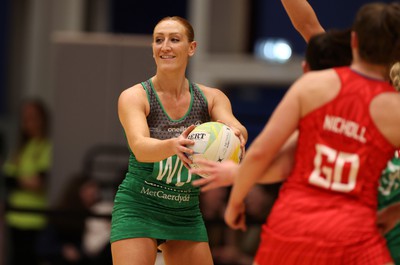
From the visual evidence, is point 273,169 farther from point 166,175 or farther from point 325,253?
point 166,175

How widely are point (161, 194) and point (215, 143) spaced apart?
58 cm

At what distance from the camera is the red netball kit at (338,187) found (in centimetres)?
357

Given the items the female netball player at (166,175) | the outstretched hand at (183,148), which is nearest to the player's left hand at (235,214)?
the outstretched hand at (183,148)

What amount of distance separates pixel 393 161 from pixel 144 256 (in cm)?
141

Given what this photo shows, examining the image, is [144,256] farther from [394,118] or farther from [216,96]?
[394,118]

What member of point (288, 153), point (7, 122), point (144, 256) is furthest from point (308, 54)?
point (7, 122)

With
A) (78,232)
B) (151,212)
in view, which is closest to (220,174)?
(151,212)

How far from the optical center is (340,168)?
3.58m

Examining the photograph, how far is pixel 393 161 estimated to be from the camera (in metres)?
4.04

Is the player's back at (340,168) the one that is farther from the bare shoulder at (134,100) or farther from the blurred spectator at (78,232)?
the blurred spectator at (78,232)

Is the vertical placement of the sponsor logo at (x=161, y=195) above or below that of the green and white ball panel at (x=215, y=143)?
below

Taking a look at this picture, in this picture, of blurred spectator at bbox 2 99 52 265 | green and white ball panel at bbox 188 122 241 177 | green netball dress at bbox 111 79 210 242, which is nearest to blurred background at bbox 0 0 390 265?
blurred spectator at bbox 2 99 52 265

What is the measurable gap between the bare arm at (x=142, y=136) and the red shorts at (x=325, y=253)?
0.79m

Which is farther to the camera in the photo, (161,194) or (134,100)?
(161,194)
